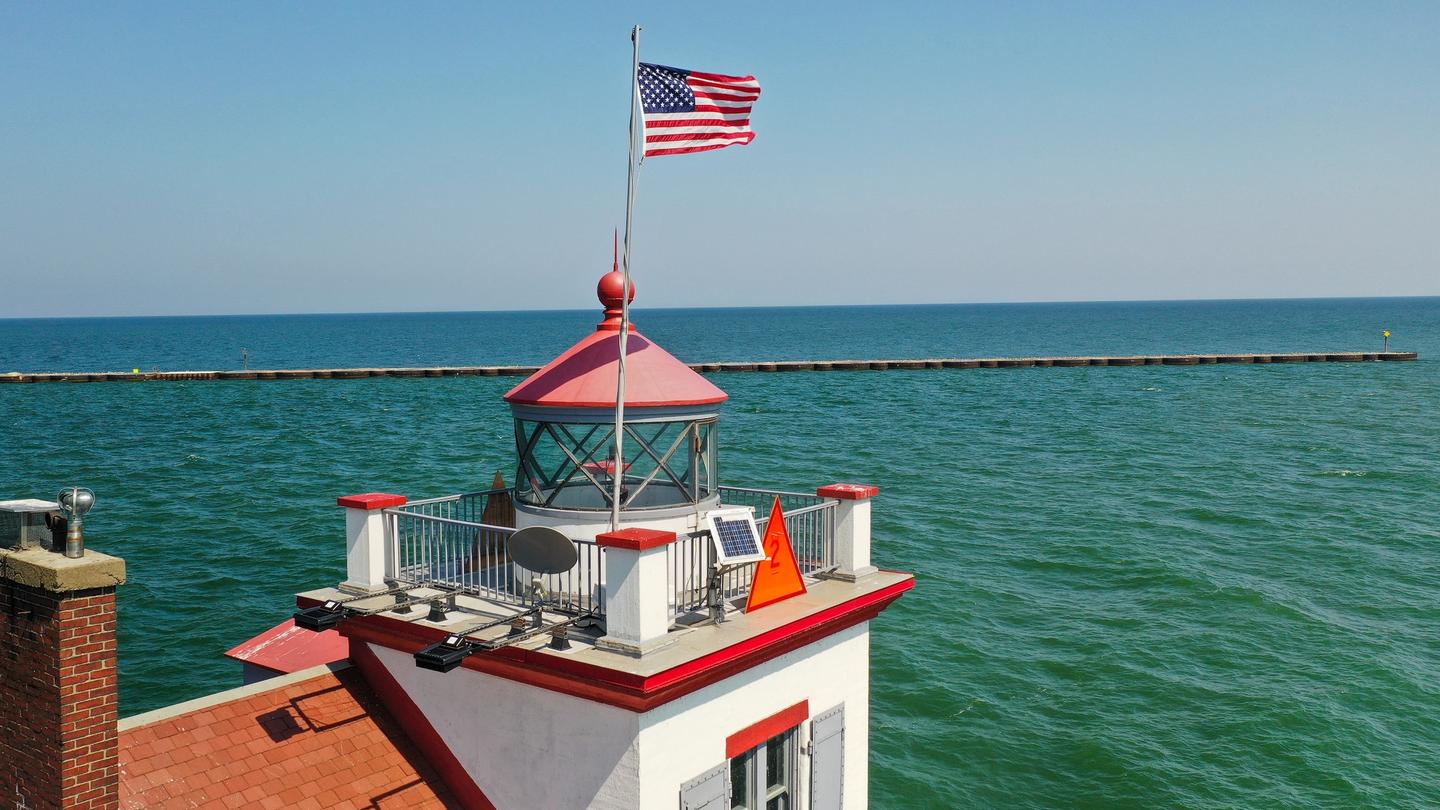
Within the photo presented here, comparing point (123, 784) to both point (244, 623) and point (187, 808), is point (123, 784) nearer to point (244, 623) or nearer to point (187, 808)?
point (187, 808)

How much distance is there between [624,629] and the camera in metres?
9.26

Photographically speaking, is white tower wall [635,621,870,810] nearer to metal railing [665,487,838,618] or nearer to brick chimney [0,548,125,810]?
metal railing [665,487,838,618]

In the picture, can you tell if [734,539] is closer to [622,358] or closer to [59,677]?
[622,358]

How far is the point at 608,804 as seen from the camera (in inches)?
368

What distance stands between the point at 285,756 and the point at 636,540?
4202mm

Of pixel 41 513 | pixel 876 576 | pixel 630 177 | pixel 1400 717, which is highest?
pixel 630 177

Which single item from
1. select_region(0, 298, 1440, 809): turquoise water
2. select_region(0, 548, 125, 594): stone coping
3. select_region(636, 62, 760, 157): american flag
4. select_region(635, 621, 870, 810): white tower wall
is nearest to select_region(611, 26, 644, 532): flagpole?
select_region(636, 62, 760, 157): american flag

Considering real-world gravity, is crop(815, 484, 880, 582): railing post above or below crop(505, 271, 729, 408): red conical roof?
below

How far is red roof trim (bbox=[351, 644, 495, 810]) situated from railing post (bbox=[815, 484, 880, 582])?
14.7 ft

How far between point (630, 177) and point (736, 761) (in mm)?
5951

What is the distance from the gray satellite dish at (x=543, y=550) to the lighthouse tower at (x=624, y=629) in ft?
0.09

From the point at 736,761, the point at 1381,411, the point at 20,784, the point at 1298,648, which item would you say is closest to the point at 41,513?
the point at 20,784

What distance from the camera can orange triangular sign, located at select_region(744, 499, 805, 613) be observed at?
10617 mm

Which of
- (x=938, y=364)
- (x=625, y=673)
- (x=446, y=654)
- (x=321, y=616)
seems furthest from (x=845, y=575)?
(x=938, y=364)
